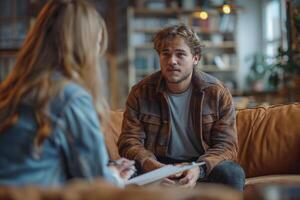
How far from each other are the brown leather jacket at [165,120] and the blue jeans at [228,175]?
0.09 meters

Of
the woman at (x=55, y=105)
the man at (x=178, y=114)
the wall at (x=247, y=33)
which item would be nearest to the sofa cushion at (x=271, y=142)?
the man at (x=178, y=114)

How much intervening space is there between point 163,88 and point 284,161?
0.86 metres

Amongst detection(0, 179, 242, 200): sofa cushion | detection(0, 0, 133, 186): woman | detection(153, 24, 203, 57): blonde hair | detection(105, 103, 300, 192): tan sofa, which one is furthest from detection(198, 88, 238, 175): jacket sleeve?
detection(0, 179, 242, 200): sofa cushion

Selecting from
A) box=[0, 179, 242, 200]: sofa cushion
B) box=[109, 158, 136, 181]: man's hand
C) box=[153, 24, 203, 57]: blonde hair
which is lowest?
box=[109, 158, 136, 181]: man's hand

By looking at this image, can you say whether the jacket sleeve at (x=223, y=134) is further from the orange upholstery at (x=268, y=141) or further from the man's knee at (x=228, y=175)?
the orange upholstery at (x=268, y=141)

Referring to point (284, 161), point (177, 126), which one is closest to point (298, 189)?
point (177, 126)

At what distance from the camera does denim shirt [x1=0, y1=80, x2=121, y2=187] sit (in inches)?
59.1

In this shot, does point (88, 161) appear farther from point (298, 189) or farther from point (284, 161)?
point (284, 161)

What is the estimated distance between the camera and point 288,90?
6.50 metres

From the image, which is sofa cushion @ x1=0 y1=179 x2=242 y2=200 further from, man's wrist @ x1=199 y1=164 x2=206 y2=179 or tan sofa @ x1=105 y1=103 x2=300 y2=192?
tan sofa @ x1=105 y1=103 x2=300 y2=192

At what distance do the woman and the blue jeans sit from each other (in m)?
0.97

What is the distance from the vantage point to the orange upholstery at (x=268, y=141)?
10.1 ft

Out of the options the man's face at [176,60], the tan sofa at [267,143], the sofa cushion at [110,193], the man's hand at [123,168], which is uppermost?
the man's face at [176,60]

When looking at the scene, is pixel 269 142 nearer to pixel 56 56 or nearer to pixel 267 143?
pixel 267 143
